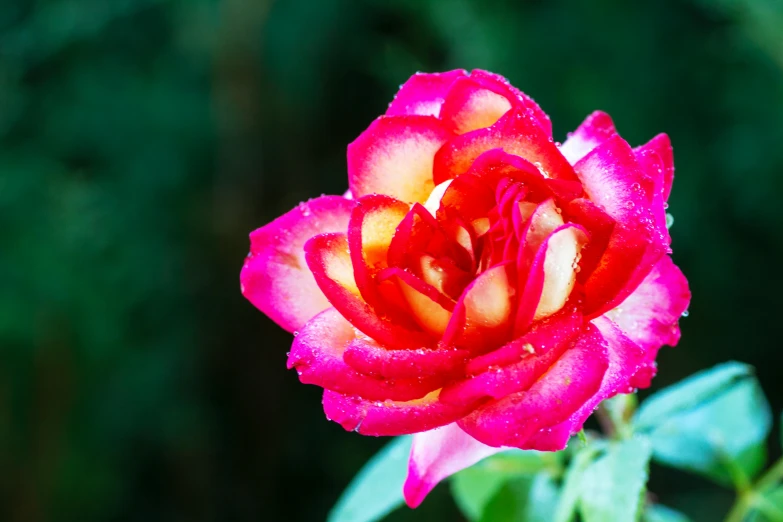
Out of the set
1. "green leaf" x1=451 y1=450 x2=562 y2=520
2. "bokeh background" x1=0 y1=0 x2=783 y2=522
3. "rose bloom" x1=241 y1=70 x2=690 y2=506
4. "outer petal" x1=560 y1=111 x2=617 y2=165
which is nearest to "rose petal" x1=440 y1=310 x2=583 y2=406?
"rose bloom" x1=241 y1=70 x2=690 y2=506

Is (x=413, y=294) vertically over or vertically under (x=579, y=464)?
over

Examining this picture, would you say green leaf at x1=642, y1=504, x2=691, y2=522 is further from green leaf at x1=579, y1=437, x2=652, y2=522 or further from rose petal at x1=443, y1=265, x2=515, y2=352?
rose petal at x1=443, y1=265, x2=515, y2=352

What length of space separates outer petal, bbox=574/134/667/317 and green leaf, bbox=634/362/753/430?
18 centimetres

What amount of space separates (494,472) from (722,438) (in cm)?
18

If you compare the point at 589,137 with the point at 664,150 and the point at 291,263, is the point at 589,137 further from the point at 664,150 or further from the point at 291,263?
the point at 291,263

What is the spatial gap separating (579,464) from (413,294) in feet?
0.54

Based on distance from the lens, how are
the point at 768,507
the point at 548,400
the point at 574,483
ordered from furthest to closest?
the point at 768,507 → the point at 574,483 → the point at 548,400

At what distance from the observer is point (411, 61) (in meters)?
1.39

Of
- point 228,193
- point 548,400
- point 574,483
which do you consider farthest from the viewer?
point 228,193

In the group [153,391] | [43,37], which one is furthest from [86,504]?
[43,37]

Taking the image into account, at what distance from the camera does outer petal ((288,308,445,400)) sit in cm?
31

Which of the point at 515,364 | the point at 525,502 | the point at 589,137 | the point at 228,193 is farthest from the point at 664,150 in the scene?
the point at 228,193

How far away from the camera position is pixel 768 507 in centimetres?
54

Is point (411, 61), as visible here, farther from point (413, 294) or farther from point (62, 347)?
point (413, 294)
